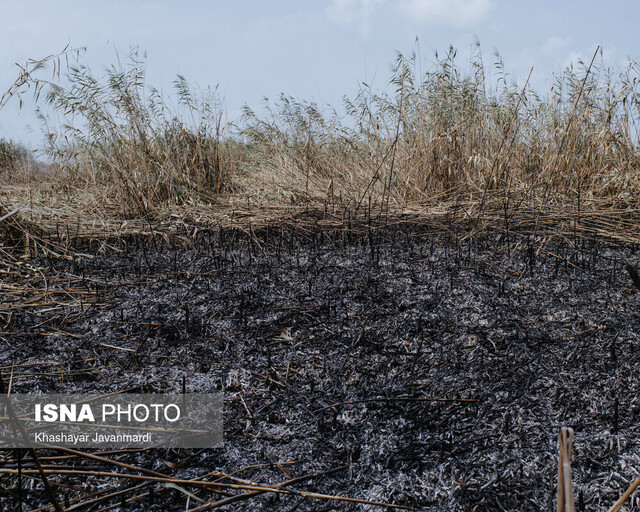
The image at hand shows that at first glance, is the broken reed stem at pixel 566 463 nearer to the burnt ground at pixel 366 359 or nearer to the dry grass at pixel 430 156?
the burnt ground at pixel 366 359

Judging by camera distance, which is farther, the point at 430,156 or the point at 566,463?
the point at 430,156

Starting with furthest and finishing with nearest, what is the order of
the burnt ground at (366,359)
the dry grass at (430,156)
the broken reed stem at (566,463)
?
the dry grass at (430,156) → the burnt ground at (366,359) → the broken reed stem at (566,463)

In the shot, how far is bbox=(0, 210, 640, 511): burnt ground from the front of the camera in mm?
A: 1230

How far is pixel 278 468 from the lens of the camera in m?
1.26

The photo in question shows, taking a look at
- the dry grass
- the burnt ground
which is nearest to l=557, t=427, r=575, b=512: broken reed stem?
the burnt ground

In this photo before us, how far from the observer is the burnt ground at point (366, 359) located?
48.4 inches

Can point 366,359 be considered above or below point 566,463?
below

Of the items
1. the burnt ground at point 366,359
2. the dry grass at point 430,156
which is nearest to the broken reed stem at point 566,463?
the burnt ground at point 366,359

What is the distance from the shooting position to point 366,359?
5.73ft

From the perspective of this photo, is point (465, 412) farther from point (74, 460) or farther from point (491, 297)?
point (74, 460)

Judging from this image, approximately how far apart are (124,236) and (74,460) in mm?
2267

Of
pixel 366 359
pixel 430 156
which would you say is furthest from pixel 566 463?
pixel 430 156

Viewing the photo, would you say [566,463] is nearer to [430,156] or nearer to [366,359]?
[366,359]

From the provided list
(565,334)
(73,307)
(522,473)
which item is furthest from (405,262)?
(73,307)
